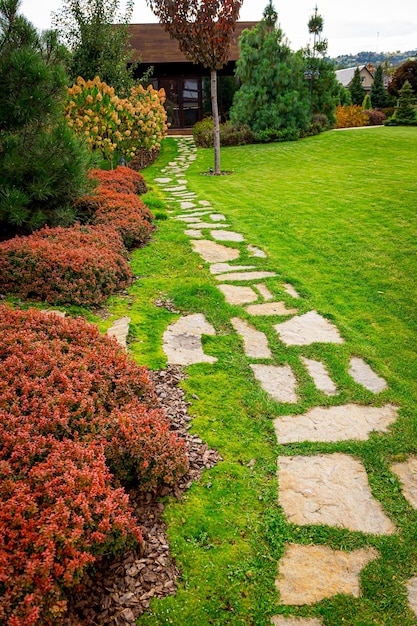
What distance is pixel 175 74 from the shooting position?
80.4 ft

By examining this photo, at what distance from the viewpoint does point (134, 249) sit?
701cm

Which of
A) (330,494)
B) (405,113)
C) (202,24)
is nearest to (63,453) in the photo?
(330,494)

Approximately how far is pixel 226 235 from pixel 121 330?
3.64 m

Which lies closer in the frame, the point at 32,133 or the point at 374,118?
the point at 32,133

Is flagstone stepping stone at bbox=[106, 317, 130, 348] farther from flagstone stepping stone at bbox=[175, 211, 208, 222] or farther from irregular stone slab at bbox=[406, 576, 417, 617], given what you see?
flagstone stepping stone at bbox=[175, 211, 208, 222]

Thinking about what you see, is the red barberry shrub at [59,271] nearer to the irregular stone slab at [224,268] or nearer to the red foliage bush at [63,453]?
the red foliage bush at [63,453]

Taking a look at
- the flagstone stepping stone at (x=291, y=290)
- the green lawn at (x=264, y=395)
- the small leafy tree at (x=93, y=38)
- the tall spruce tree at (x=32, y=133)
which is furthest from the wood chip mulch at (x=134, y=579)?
the small leafy tree at (x=93, y=38)

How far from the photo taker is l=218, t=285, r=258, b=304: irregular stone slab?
523cm

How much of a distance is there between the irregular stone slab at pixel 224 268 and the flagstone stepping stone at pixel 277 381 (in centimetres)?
235

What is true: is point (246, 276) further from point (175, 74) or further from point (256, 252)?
point (175, 74)

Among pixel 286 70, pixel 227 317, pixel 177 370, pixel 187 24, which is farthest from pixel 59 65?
pixel 286 70

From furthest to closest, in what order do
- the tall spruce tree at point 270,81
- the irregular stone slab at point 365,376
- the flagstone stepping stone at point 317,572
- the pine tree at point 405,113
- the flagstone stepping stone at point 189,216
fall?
1. the pine tree at point 405,113
2. the tall spruce tree at point 270,81
3. the flagstone stepping stone at point 189,216
4. the irregular stone slab at point 365,376
5. the flagstone stepping stone at point 317,572

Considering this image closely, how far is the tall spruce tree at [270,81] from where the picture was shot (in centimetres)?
1873

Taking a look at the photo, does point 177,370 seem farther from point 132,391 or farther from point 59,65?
point 59,65
